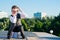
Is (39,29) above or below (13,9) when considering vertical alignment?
below

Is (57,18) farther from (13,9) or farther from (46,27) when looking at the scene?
(13,9)

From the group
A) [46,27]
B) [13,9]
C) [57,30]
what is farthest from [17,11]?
[46,27]

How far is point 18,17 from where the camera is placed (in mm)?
7473

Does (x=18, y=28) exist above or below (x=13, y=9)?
below

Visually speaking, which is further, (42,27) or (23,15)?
(42,27)

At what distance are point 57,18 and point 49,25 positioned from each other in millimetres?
1530

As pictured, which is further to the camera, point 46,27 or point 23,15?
point 46,27

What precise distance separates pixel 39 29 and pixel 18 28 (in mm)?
26666

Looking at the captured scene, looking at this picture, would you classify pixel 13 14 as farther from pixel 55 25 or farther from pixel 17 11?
pixel 55 25

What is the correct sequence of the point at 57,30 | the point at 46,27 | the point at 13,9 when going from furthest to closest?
the point at 46,27
the point at 57,30
the point at 13,9

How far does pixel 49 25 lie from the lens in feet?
112

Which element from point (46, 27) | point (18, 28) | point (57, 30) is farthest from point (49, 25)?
point (18, 28)

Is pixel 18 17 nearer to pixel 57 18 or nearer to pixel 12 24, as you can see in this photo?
pixel 12 24

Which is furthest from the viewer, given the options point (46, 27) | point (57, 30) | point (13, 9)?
point (46, 27)
